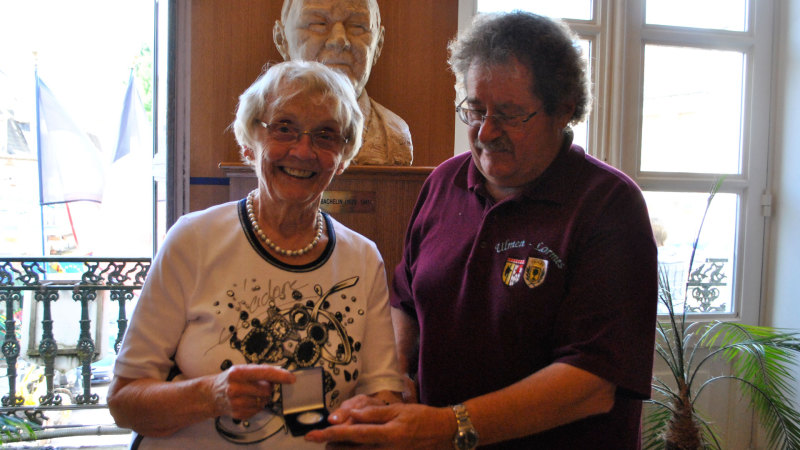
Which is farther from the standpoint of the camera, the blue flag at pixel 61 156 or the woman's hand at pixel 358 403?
the blue flag at pixel 61 156

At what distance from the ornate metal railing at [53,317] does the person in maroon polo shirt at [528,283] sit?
2.00 metres

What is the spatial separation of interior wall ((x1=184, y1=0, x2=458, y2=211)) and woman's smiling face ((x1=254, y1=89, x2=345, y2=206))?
156 centimetres

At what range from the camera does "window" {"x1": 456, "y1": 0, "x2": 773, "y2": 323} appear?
3.19 meters

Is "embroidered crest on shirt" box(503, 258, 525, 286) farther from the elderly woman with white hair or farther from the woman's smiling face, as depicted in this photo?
the woman's smiling face

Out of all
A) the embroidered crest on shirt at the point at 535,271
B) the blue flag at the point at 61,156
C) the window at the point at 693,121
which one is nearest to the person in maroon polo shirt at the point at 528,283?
the embroidered crest on shirt at the point at 535,271

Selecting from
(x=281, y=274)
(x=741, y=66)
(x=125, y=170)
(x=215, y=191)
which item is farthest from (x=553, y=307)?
(x=125, y=170)

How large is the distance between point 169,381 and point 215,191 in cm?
173

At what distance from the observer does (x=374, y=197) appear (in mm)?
1918

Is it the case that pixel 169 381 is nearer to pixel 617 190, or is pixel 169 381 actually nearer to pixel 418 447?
pixel 418 447

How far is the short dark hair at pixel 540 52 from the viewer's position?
44.1 inches

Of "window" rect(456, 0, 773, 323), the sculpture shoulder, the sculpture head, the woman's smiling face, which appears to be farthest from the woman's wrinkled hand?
"window" rect(456, 0, 773, 323)

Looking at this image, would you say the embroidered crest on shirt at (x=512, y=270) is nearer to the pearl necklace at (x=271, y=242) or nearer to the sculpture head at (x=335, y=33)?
the pearl necklace at (x=271, y=242)

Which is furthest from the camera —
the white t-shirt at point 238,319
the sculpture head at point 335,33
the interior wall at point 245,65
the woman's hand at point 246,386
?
the interior wall at point 245,65

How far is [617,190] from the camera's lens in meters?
1.08
